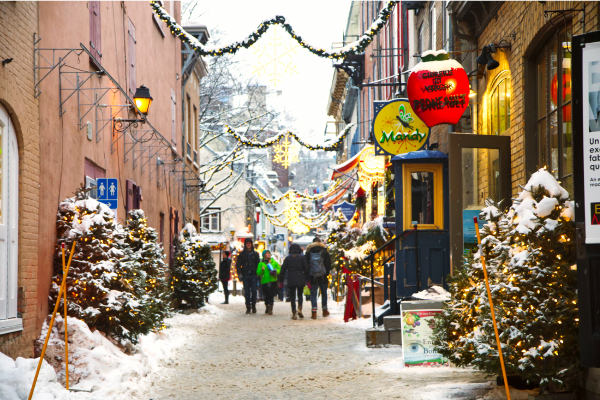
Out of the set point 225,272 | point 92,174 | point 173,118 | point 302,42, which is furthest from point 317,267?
point 225,272

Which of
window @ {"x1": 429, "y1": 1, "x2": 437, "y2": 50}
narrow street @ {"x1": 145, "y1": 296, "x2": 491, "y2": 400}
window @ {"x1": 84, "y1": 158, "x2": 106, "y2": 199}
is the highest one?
window @ {"x1": 429, "y1": 1, "x2": 437, "y2": 50}

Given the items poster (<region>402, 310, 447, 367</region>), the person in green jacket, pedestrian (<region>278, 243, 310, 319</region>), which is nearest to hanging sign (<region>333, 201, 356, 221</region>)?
the person in green jacket

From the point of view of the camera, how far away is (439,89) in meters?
9.73

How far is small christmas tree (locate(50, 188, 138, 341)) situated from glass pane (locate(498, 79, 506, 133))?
17.8 feet

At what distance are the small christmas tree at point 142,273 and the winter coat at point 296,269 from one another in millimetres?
3903

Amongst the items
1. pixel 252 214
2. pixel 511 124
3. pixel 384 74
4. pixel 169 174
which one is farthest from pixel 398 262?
pixel 252 214

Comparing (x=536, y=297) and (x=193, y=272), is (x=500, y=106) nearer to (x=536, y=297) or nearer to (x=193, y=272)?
(x=536, y=297)

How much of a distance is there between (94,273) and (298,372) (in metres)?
2.79

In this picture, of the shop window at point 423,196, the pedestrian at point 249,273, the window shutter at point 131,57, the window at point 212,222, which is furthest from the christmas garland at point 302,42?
the window at point 212,222

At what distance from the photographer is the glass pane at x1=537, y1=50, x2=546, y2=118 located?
28.2 feet

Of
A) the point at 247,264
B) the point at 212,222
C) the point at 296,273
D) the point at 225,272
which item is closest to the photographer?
the point at 296,273

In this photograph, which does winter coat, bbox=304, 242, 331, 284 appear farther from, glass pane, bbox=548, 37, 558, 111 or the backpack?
glass pane, bbox=548, 37, 558, 111

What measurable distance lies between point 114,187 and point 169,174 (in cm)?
879

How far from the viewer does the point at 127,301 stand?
29.6 ft
